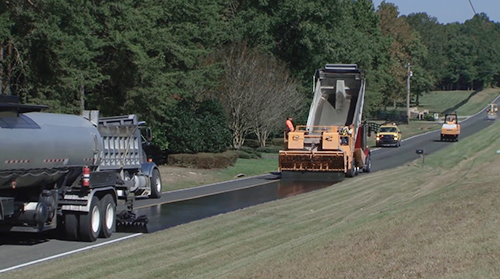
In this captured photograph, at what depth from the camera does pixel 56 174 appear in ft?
51.6

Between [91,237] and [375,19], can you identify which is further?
[375,19]

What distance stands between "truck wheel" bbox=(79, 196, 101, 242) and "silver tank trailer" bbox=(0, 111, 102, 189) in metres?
1.04

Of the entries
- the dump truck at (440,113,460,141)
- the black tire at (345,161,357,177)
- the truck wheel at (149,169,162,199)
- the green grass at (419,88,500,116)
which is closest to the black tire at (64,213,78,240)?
the truck wheel at (149,169,162,199)

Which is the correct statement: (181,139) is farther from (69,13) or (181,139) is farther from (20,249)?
(20,249)

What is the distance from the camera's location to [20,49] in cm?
3139

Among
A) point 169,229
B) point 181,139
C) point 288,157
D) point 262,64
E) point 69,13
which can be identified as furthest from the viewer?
point 262,64

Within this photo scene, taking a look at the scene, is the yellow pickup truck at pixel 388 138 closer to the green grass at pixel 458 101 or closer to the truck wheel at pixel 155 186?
the truck wheel at pixel 155 186

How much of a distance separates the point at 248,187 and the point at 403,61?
271 ft

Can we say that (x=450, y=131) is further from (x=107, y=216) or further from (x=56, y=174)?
(x=56, y=174)

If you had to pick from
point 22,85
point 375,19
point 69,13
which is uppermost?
point 375,19

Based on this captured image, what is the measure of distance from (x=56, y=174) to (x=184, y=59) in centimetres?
2514

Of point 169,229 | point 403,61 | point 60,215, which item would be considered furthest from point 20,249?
point 403,61

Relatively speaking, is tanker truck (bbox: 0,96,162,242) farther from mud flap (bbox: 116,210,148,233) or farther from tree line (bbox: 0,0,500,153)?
tree line (bbox: 0,0,500,153)

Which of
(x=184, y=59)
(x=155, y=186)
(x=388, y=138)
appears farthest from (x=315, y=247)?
(x=388, y=138)
